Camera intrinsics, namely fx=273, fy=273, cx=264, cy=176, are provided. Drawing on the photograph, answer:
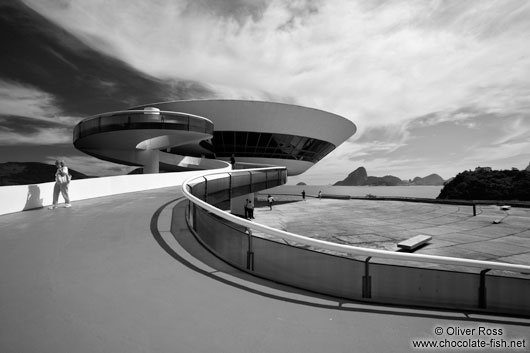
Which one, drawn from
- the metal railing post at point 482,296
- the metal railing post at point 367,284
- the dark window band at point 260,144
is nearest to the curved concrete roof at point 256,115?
the dark window band at point 260,144

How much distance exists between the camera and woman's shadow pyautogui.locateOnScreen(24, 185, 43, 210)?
28.5 feet

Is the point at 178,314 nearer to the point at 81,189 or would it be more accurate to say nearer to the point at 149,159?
the point at 81,189

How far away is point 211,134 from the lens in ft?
102

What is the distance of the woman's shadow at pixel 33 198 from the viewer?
28.5ft

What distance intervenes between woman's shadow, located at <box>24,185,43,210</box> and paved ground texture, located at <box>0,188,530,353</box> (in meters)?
5.23

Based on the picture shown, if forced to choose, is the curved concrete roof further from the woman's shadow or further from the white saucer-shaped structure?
the woman's shadow

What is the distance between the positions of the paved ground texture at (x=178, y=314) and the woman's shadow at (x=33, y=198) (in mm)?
5230

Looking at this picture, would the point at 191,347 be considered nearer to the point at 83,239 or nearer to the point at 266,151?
the point at 83,239

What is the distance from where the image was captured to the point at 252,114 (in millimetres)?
42344

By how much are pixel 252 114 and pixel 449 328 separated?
41290 millimetres

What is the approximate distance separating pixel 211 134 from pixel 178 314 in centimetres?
2964

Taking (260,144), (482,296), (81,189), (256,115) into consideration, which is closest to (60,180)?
(81,189)

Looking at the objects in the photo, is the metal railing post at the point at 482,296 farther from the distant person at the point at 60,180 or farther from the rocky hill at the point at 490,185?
the rocky hill at the point at 490,185

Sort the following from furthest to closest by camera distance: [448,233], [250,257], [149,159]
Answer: [149,159] → [448,233] → [250,257]
